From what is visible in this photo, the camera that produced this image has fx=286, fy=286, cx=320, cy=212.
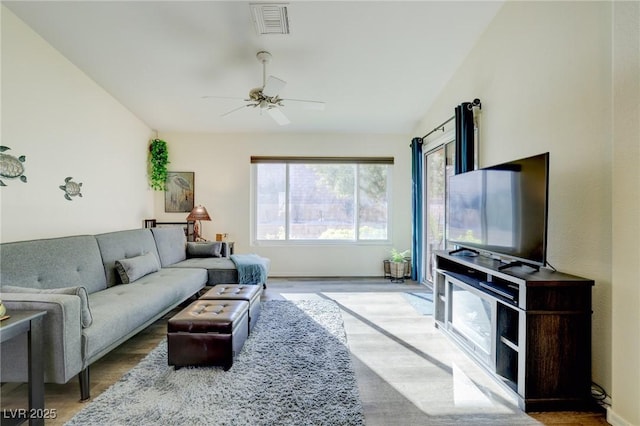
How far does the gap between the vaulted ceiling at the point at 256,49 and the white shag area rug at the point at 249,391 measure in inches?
112

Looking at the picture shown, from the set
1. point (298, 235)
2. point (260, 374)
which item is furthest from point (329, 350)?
point (298, 235)

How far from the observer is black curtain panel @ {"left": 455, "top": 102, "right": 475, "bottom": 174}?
3.08 m

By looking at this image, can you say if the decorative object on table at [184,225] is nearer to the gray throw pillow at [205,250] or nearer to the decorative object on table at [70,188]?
the gray throw pillow at [205,250]

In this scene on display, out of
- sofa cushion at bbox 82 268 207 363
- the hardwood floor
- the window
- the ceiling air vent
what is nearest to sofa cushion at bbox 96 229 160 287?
sofa cushion at bbox 82 268 207 363

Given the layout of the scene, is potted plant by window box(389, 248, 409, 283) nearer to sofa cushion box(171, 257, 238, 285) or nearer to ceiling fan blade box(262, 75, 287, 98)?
sofa cushion box(171, 257, 238, 285)

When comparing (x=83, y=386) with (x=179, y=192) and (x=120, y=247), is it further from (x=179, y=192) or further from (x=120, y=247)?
(x=179, y=192)

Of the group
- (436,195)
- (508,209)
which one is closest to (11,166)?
(508,209)

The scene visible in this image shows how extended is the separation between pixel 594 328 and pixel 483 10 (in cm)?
278

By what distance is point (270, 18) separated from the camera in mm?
2531

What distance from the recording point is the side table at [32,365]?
4.83 feet

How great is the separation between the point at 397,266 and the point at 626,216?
134 inches

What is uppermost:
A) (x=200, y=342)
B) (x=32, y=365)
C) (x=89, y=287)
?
(x=89, y=287)

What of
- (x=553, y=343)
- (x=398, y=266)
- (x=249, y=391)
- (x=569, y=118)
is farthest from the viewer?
(x=398, y=266)

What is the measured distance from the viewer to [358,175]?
5223mm
